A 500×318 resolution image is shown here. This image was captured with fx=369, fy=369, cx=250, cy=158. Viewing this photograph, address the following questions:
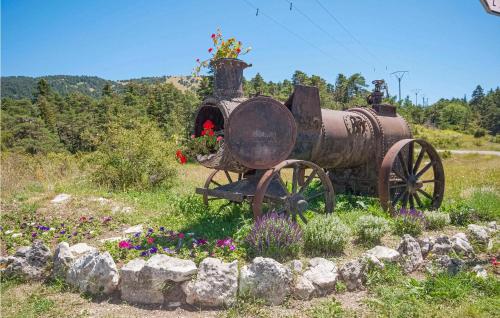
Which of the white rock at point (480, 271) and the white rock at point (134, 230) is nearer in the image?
the white rock at point (480, 271)

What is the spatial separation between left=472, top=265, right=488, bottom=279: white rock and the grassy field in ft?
0.63

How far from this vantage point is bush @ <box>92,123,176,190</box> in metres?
10.8

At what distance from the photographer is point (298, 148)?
Result: 6637mm

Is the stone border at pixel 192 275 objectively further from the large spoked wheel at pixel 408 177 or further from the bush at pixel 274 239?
the large spoked wheel at pixel 408 177

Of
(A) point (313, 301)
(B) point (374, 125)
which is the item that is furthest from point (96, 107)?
(A) point (313, 301)

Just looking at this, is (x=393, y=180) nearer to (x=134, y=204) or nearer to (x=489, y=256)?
(x=489, y=256)

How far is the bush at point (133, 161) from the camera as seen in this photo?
35.4ft

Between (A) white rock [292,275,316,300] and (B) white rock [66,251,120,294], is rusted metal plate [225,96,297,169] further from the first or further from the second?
(B) white rock [66,251,120,294]

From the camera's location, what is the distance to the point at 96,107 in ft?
163

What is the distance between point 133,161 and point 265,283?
26.3 ft

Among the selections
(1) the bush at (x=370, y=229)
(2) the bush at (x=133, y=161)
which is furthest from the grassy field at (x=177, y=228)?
(2) the bush at (x=133, y=161)

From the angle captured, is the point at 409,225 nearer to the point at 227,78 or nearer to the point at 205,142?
the point at 205,142

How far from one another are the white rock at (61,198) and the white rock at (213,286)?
5.84m

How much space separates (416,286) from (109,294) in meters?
3.66
